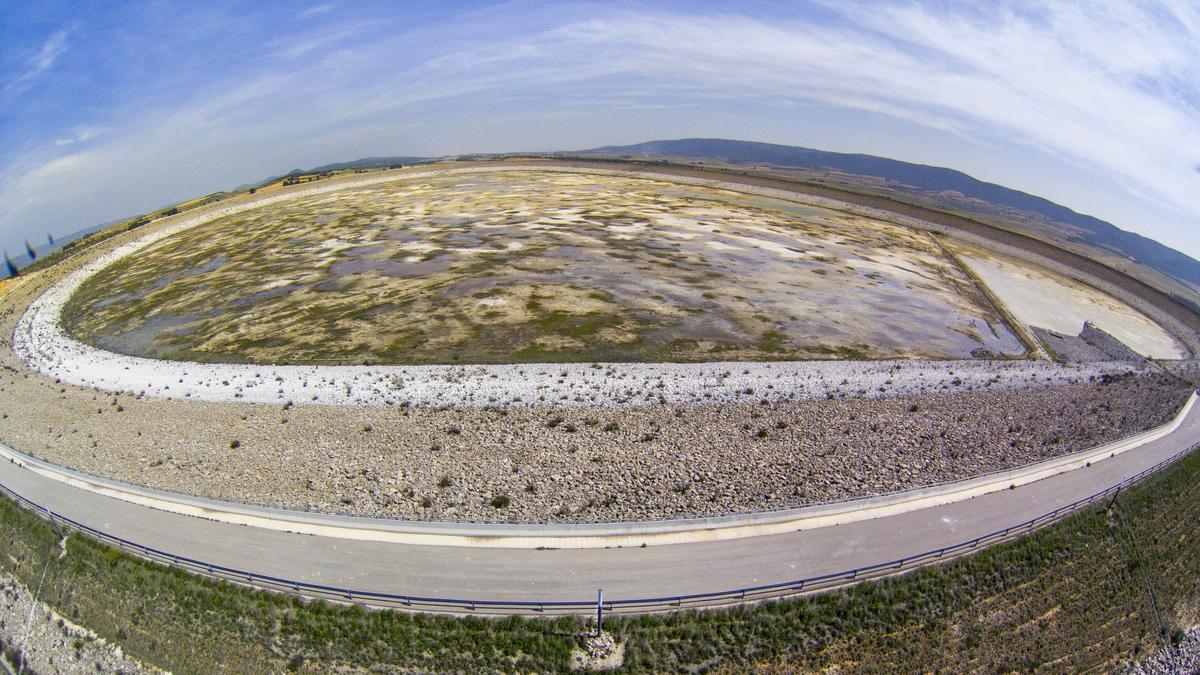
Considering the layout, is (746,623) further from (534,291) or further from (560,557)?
(534,291)

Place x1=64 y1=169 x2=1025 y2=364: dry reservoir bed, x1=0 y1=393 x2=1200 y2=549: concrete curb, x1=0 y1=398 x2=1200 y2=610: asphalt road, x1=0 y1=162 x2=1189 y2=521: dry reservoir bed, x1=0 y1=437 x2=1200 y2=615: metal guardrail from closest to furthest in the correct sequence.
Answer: x1=0 y1=437 x2=1200 y2=615: metal guardrail → x1=0 y1=398 x2=1200 y2=610: asphalt road → x1=0 y1=393 x2=1200 y2=549: concrete curb → x1=0 y1=162 x2=1189 y2=521: dry reservoir bed → x1=64 y1=169 x2=1025 y2=364: dry reservoir bed

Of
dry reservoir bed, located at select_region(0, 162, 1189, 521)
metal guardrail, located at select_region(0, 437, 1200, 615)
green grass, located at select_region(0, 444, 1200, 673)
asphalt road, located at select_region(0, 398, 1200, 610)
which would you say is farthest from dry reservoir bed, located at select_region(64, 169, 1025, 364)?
green grass, located at select_region(0, 444, 1200, 673)

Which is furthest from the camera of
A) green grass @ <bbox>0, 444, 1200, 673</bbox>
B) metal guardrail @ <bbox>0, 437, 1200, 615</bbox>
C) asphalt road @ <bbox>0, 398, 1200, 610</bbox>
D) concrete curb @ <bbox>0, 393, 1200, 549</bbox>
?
concrete curb @ <bbox>0, 393, 1200, 549</bbox>

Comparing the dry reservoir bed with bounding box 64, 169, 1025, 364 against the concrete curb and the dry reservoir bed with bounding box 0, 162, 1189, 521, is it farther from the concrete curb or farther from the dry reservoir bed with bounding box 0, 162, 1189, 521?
the concrete curb

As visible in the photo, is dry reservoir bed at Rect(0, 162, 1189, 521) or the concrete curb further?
dry reservoir bed at Rect(0, 162, 1189, 521)

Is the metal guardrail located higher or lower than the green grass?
higher

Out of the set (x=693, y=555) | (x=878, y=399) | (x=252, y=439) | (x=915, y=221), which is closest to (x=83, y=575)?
(x=252, y=439)

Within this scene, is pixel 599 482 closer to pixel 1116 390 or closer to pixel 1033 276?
pixel 1116 390

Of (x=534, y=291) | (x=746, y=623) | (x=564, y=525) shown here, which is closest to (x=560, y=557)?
(x=564, y=525)
